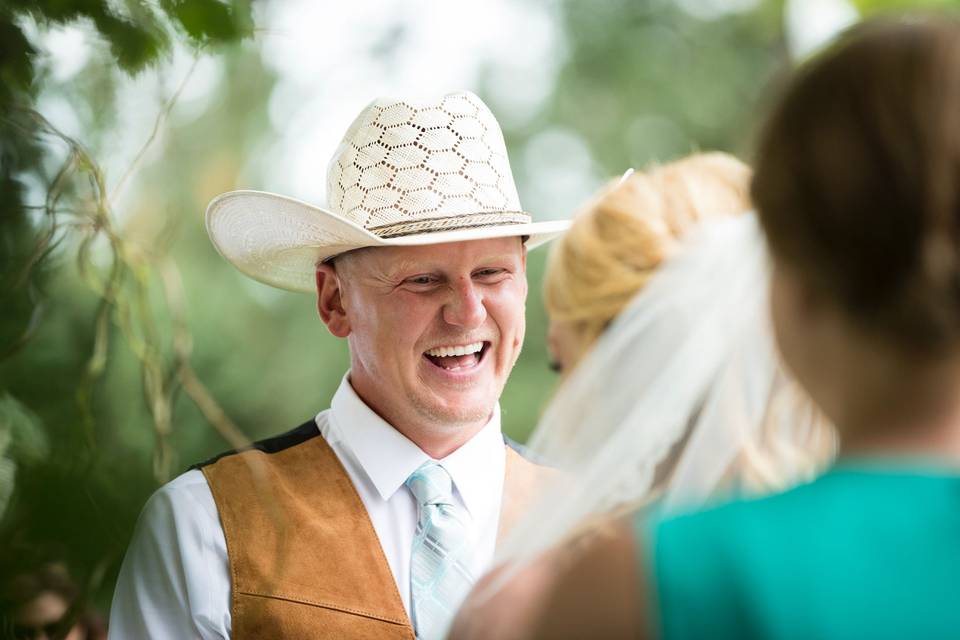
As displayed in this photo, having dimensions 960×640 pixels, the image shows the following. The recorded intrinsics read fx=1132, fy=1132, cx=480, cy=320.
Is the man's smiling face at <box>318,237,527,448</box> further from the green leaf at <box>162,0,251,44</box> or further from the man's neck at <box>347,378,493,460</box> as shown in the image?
the green leaf at <box>162,0,251,44</box>

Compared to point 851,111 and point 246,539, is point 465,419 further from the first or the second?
point 851,111

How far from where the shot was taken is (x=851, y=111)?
1.04 meters

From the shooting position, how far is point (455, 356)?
2887mm

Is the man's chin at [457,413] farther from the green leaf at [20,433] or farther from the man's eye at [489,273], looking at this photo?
the green leaf at [20,433]

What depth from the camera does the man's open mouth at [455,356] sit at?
9.41 ft

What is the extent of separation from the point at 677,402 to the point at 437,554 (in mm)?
1229

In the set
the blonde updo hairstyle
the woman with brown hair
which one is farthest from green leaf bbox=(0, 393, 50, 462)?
the blonde updo hairstyle

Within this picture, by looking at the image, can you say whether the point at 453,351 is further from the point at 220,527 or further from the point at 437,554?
the point at 220,527

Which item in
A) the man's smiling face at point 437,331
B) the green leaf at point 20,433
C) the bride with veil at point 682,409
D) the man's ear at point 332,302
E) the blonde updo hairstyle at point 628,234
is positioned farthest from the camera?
the man's ear at point 332,302

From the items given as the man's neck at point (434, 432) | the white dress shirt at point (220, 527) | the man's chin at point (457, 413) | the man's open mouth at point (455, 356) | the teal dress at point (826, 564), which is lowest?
the white dress shirt at point (220, 527)

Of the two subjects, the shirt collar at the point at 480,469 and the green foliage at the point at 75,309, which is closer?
the green foliage at the point at 75,309

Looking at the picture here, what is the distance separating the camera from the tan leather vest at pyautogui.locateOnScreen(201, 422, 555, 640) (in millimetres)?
2479

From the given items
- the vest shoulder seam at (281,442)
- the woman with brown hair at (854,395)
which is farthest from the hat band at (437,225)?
the woman with brown hair at (854,395)

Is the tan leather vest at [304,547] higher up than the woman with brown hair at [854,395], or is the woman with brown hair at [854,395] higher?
the woman with brown hair at [854,395]
